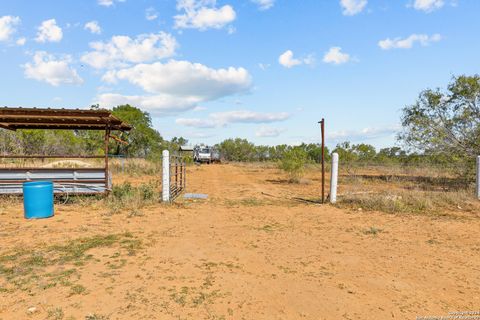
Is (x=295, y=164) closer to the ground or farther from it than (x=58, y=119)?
closer to the ground

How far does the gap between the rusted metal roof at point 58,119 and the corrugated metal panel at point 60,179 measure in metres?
1.64

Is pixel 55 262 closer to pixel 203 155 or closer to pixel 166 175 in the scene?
pixel 166 175

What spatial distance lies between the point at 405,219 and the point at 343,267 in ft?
15.5

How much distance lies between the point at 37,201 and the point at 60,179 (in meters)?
2.44

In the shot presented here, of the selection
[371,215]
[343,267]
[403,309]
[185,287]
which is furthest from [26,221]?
[371,215]

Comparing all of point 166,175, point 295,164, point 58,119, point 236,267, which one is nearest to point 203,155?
point 295,164

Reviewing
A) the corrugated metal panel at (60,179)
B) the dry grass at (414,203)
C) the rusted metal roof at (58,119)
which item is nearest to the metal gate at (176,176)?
the rusted metal roof at (58,119)

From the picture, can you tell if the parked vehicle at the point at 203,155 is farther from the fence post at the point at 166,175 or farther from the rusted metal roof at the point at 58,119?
the fence post at the point at 166,175

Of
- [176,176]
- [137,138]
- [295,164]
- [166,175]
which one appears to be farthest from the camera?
[137,138]

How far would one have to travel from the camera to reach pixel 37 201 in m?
Result: 8.36

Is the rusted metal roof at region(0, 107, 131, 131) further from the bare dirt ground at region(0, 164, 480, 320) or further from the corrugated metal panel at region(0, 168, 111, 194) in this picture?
the bare dirt ground at region(0, 164, 480, 320)

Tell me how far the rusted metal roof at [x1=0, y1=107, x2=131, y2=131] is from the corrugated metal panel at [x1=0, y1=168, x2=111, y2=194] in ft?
5.39

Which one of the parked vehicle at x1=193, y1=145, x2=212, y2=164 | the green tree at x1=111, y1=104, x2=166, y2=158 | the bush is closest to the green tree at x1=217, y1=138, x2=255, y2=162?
the parked vehicle at x1=193, y1=145, x2=212, y2=164

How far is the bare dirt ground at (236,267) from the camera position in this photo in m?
3.72
